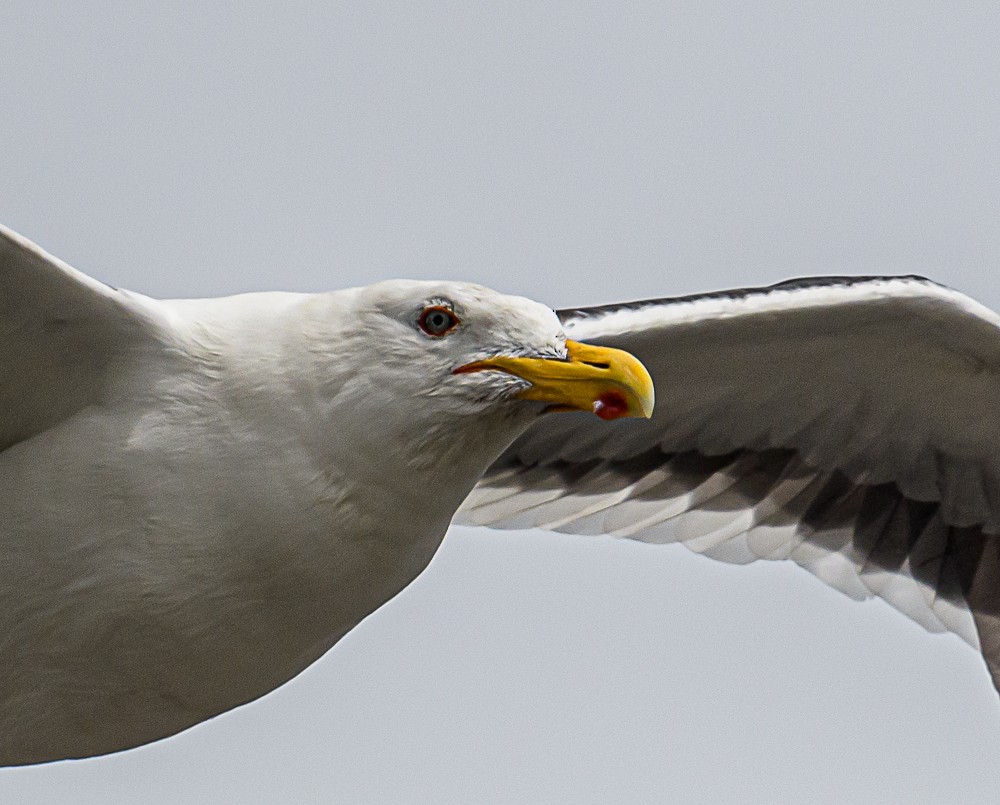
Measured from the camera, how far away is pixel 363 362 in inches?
252

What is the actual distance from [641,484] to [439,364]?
3.09 meters

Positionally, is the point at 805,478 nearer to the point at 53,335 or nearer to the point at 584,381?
the point at 584,381

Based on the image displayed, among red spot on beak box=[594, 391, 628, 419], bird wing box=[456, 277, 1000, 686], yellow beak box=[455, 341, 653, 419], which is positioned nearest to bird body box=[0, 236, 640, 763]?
yellow beak box=[455, 341, 653, 419]

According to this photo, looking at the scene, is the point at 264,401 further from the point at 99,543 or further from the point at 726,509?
the point at 726,509

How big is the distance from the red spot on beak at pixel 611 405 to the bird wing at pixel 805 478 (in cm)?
218

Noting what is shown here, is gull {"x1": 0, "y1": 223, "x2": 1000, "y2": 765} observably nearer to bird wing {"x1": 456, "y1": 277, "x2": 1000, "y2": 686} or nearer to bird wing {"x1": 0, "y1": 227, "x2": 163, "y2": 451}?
bird wing {"x1": 0, "y1": 227, "x2": 163, "y2": 451}

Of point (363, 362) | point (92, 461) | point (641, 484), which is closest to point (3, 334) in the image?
point (92, 461)

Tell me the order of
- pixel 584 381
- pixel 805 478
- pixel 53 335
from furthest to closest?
1. pixel 805 478
2. pixel 53 335
3. pixel 584 381

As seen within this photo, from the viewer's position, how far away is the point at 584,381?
20.7 ft

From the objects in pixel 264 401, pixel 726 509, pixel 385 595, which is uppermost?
pixel 264 401

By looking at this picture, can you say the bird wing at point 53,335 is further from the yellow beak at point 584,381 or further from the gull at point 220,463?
the yellow beak at point 584,381

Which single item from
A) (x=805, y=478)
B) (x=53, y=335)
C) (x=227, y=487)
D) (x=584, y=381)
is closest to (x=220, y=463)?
(x=227, y=487)

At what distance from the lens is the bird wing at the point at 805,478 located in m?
8.79

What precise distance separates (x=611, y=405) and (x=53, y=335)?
66.2 inches
